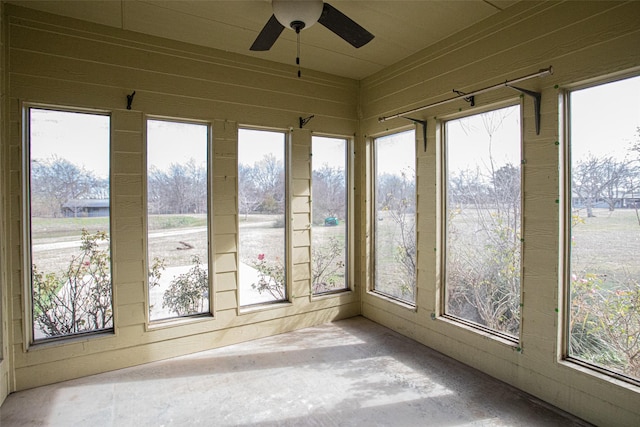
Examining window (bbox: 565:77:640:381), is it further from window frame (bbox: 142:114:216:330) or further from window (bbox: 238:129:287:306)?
window frame (bbox: 142:114:216:330)

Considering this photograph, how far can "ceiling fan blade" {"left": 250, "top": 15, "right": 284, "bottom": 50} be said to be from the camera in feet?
7.06

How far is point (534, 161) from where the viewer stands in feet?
8.21

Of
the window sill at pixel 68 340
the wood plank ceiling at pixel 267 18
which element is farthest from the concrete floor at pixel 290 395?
the wood plank ceiling at pixel 267 18

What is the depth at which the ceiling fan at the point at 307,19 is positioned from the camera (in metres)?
1.93

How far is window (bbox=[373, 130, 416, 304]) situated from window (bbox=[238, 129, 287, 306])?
111 centimetres

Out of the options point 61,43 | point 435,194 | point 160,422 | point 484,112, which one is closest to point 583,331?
point 435,194

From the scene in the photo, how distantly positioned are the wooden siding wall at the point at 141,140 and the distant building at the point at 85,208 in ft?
0.34

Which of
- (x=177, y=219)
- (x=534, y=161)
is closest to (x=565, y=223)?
(x=534, y=161)

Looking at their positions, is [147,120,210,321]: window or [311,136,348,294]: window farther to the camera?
[311,136,348,294]: window

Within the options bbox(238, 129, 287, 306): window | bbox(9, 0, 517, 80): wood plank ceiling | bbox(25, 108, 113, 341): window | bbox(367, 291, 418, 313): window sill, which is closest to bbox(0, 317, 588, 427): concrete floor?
bbox(367, 291, 418, 313): window sill

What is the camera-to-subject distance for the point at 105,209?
2938 millimetres

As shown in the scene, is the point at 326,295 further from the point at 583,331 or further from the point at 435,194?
the point at 583,331

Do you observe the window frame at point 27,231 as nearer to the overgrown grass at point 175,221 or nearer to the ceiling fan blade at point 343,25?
the overgrown grass at point 175,221

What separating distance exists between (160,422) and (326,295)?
2182mm
